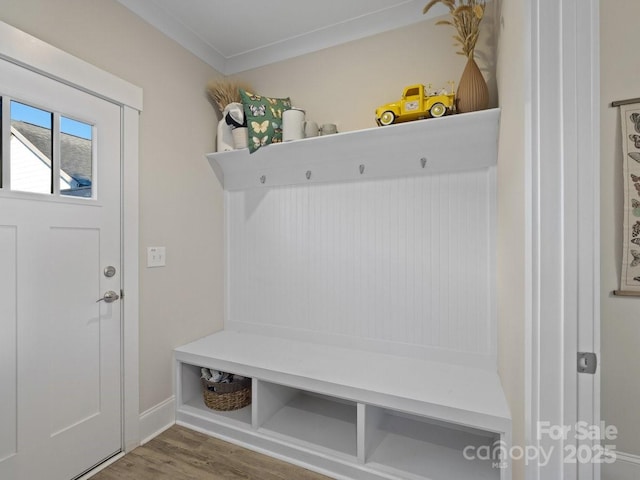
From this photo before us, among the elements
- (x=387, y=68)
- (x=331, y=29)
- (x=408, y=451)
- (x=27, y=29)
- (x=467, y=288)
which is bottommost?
(x=408, y=451)

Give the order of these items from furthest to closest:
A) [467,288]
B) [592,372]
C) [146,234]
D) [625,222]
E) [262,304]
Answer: [262,304]
[146,234]
[467,288]
[625,222]
[592,372]

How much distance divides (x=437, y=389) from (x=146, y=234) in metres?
1.78

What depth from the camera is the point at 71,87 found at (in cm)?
156

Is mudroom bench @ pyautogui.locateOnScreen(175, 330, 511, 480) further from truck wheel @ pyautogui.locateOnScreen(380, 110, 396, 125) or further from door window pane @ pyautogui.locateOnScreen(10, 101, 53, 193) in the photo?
truck wheel @ pyautogui.locateOnScreen(380, 110, 396, 125)

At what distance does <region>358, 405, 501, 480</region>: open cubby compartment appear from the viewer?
5.05 ft

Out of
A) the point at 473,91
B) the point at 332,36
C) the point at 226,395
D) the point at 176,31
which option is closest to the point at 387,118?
the point at 473,91

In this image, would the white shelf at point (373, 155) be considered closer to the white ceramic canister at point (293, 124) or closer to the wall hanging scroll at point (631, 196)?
the white ceramic canister at point (293, 124)

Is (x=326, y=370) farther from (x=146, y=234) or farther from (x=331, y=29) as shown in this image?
(x=331, y=29)

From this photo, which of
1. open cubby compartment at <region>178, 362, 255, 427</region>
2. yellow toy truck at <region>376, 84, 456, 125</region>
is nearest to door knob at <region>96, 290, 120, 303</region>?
open cubby compartment at <region>178, 362, 255, 427</region>

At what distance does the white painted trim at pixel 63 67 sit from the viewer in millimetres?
1337

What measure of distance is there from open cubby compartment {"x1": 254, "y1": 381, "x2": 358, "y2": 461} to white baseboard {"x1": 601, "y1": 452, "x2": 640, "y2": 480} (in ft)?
3.95

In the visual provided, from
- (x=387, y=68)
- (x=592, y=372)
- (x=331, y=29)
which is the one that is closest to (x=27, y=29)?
(x=331, y=29)

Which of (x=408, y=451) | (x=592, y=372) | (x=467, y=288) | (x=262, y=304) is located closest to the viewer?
(x=592, y=372)

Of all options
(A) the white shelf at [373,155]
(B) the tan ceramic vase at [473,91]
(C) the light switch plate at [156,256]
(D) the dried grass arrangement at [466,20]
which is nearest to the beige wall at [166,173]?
(C) the light switch plate at [156,256]
